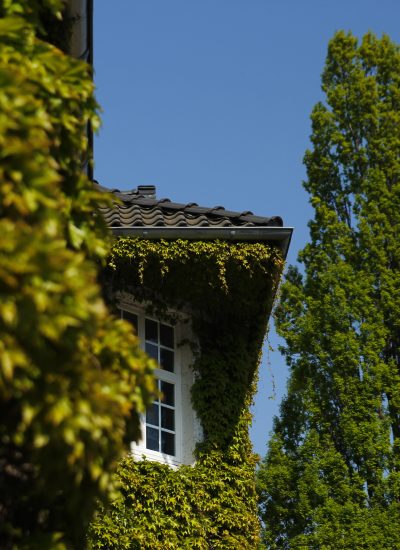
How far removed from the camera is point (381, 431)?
2150cm

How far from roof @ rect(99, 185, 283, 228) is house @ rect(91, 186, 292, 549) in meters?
0.01

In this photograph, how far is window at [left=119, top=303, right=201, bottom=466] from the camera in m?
10.4

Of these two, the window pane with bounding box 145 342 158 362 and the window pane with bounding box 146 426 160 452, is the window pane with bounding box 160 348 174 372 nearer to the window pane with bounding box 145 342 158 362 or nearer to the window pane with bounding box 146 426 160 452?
the window pane with bounding box 145 342 158 362

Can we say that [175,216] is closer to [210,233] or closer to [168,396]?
[210,233]

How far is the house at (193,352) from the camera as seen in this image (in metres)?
9.81

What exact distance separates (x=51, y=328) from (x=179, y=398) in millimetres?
7104

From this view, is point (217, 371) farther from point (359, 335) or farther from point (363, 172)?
point (363, 172)

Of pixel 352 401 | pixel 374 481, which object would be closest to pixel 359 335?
pixel 352 401

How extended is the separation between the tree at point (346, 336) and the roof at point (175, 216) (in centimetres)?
1131

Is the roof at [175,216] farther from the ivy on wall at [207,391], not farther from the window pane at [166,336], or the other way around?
the window pane at [166,336]

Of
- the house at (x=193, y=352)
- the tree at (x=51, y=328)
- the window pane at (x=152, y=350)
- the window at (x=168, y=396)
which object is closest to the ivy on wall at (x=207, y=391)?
the house at (x=193, y=352)

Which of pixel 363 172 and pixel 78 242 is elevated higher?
pixel 363 172

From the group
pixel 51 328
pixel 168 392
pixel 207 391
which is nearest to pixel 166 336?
pixel 168 392

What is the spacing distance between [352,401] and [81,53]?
14737 mm
